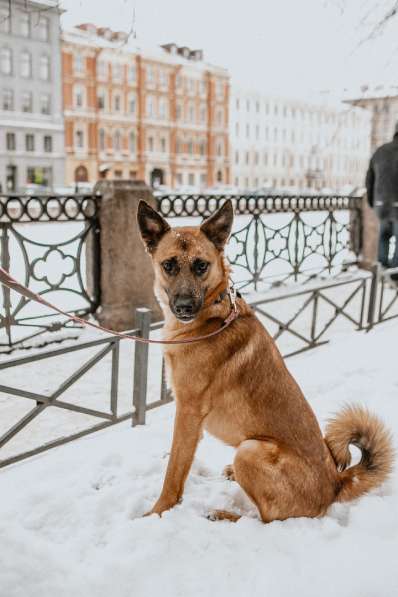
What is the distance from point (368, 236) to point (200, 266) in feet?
33.4

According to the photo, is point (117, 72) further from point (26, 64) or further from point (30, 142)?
point (30, 142)

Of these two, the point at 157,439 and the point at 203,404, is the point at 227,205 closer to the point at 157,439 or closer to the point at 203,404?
the point at 203,404

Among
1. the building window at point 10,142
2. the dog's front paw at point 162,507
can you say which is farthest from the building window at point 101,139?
the dog's front paw at point 162,507

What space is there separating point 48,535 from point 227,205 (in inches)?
85.1

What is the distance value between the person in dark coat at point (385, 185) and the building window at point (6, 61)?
51.7 m

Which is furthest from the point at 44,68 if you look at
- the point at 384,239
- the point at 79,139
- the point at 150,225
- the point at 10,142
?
the point at 150,225

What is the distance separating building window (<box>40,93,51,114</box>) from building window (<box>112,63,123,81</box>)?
11.7 meters

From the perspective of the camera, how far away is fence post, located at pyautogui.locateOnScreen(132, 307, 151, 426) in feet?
14.4

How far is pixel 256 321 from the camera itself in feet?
10.6

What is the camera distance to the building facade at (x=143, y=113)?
196 ft

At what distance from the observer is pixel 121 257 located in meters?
7.30

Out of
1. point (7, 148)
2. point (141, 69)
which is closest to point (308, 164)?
point (141, 69)

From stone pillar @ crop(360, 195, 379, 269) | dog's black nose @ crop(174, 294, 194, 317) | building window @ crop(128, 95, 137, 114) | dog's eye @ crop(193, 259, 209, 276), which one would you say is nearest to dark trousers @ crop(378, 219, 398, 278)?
stone pillar @ crop(360, 195, 379, 269)

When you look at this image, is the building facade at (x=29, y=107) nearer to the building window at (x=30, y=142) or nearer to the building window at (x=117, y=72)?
the building window at (x=30, y=142)
